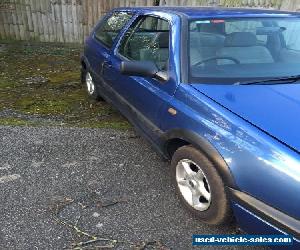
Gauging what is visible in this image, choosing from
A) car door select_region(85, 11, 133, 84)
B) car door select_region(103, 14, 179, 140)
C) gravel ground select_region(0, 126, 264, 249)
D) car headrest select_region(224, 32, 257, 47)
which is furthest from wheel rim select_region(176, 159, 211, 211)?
car door select_region(85, 11, 133, 84)

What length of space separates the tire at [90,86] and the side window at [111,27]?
657 mm

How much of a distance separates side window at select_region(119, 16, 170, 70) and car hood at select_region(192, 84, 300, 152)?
2.25 feet

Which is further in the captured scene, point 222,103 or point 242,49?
point 242,49

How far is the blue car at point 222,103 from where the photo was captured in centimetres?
231

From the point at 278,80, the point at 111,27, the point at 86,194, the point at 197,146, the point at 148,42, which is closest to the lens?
the point at 197,146

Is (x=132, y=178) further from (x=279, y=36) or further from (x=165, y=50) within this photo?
(x=279, y=36)

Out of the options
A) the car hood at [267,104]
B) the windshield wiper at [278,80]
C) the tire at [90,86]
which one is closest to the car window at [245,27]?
the windshield wiper at [278,80]

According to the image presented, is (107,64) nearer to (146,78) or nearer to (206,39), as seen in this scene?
(146,78)

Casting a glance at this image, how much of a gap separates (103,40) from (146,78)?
158cm

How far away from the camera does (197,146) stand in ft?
9.18

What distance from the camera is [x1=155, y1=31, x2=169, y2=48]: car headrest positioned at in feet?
11.3

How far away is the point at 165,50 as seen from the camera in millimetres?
3441

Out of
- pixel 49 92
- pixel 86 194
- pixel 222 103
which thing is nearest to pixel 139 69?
pixel 222 103

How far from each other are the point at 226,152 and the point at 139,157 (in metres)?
1.67
